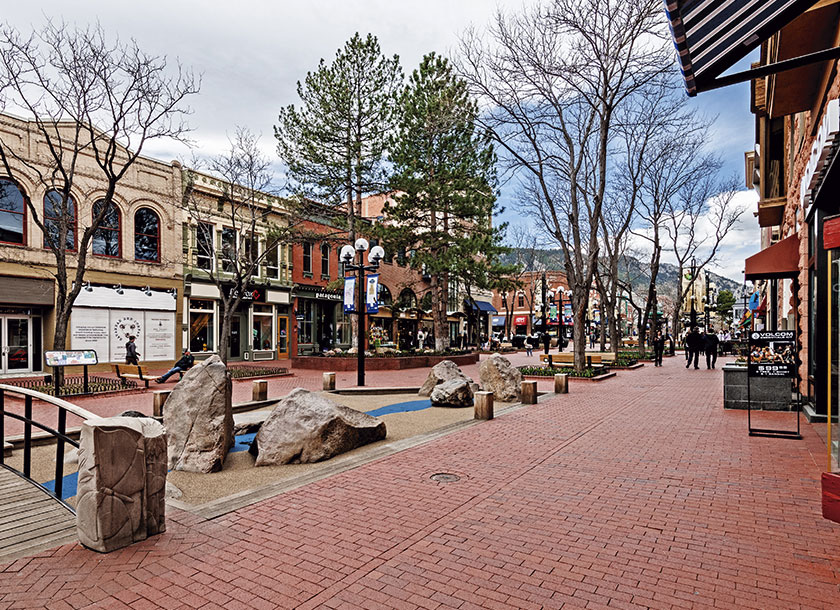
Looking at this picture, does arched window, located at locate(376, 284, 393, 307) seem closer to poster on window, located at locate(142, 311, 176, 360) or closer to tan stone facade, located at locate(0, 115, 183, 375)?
tan stone facade, located at locate(0, 115, 183, 375)

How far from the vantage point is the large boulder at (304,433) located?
280 inches

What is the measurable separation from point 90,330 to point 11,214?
17.4 feet

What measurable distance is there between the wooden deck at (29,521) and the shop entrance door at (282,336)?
25.5 m

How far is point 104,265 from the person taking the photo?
74.9ft

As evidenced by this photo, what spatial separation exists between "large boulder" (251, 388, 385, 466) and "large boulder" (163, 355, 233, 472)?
1.86ft

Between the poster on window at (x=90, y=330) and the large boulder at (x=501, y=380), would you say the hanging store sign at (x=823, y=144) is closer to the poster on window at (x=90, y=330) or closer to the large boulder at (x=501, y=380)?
the large boulder at (x=501, y=380)

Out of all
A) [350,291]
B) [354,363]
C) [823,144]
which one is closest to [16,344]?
[354,363]

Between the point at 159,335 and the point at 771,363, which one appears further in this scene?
the point at 159,335

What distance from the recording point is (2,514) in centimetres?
489

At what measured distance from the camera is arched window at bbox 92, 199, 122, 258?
2292cm

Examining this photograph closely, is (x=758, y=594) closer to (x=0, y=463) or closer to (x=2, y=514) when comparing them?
(x=2, y=514)

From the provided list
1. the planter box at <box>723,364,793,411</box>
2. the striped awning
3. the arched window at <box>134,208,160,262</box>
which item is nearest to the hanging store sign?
the striped awning

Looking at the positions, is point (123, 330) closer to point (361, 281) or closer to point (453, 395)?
point (361, 281)

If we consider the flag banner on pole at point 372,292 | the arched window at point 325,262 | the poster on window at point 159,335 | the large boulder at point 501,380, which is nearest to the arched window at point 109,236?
the poster on window at point 159,335
